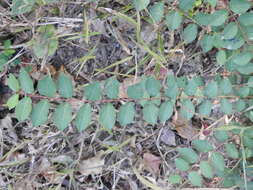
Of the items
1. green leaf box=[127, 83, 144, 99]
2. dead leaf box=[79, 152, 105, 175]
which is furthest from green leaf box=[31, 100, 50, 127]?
dead leaf box=[79, 152, 105, 175]

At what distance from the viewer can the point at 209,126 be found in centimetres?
203

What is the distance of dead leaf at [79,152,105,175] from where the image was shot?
2061 mm

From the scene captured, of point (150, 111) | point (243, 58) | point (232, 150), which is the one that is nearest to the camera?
point (150, 111)

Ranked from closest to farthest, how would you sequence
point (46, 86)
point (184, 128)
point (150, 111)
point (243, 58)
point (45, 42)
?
point (46, 86) → point (150, 111) → point (243, 58) → point (45, 42) → point (184, 128)

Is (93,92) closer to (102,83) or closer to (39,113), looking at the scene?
(39,113)

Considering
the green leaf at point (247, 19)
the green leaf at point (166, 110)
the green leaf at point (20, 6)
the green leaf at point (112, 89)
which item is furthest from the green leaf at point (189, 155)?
the green leaf at point (20, 6)

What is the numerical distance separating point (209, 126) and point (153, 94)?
0.68 m

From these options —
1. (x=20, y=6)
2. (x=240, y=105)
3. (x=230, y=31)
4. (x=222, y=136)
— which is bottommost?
(x=222, y=136)

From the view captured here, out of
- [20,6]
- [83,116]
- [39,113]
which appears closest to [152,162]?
[83,116]

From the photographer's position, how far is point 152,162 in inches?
81.4

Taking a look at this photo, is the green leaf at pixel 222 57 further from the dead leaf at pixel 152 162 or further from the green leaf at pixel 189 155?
the dead leaf at pixel 152 162

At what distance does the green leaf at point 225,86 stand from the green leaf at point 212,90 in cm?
5

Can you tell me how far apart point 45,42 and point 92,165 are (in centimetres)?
72

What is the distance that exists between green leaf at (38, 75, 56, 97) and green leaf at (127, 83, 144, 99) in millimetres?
289
